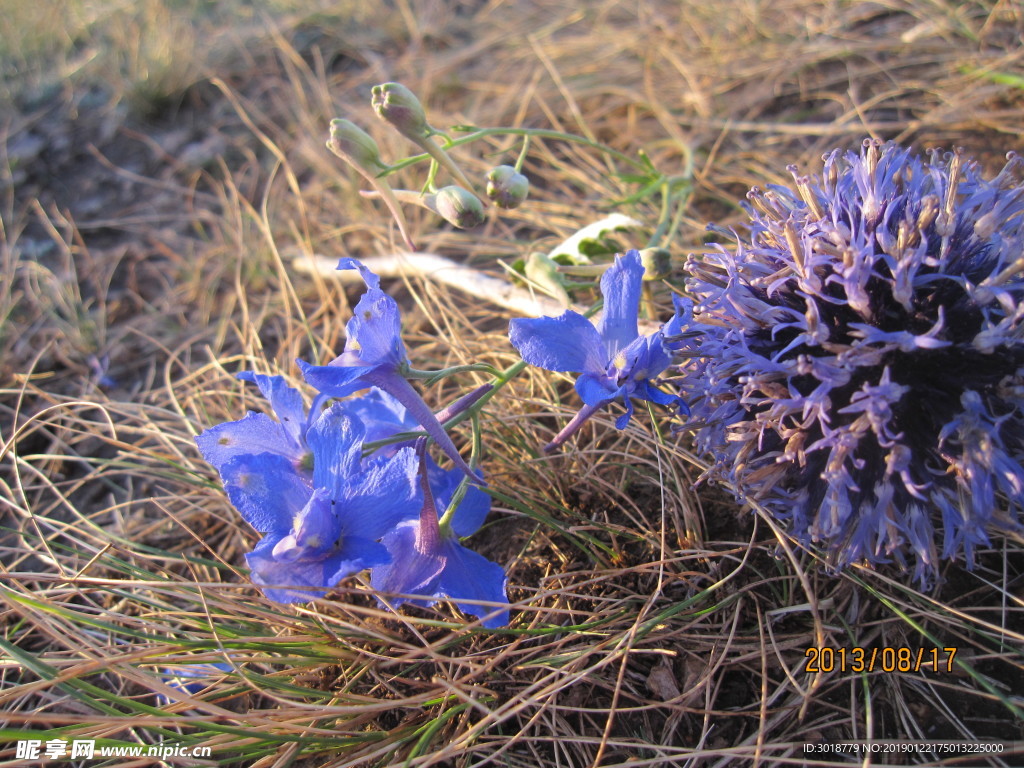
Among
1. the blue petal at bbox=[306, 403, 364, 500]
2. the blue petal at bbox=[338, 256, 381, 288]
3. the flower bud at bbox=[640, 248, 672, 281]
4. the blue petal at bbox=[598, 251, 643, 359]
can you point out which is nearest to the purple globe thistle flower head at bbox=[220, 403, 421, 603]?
the blue petal at bbox=[306, 403, 364, 500]

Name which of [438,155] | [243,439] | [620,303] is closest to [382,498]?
A: [243,439]

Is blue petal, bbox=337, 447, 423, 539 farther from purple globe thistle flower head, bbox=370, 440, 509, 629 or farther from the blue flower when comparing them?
the blue flower

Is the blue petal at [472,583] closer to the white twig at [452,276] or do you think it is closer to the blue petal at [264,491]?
the blue petal at [264,491]

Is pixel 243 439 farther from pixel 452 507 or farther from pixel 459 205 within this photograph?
pixel 459 205

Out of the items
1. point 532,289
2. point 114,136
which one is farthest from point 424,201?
point 114,136

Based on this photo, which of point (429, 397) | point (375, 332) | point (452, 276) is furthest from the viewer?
point (452, 276)
